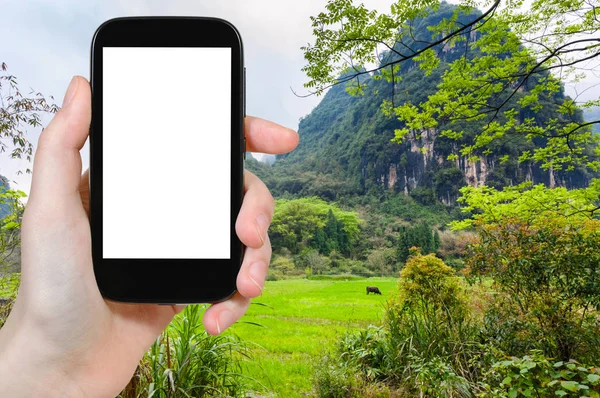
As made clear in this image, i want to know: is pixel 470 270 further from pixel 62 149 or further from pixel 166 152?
pixel 62 149

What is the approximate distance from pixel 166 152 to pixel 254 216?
0.65ft

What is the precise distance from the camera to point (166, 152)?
27.4 inches

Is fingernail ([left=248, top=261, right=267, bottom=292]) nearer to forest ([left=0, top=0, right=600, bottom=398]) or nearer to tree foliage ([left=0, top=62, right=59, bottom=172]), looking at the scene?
forest ([left=0, top=0, right=600, bottom=398])

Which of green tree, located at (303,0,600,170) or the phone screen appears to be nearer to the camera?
the phone screen

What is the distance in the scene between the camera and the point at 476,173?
1527 centimetres

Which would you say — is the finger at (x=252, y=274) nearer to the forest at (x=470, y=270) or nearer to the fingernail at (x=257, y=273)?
the fingernail at (x=257, y=273)

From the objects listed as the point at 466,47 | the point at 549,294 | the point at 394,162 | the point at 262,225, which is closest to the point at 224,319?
the point at 262,225

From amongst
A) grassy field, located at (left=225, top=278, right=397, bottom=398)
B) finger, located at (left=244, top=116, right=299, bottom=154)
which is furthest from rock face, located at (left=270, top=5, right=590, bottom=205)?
finger, located at (left=244, top=116, right=299, bottom=154)

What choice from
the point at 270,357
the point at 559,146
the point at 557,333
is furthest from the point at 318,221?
the point at 557,333

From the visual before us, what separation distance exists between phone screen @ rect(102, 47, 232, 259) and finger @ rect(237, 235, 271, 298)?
0.04m

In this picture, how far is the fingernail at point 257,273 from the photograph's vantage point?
2.19 feet

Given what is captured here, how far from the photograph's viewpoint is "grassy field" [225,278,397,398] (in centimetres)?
458

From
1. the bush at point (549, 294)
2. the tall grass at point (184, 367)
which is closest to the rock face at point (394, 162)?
the bush at point (549, 294)

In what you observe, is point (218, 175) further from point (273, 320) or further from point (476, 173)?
point (476, 173)
